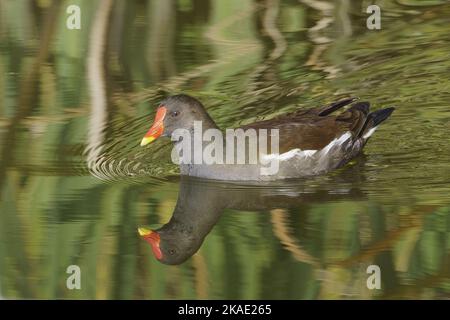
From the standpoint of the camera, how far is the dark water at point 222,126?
6396 mm

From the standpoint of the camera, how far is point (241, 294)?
20.1ft

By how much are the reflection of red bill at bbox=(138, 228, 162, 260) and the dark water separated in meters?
0.07

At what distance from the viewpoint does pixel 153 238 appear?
6809 millimetres

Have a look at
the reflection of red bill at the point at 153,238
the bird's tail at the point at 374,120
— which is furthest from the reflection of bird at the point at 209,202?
the bird's tail at the point at 374,120

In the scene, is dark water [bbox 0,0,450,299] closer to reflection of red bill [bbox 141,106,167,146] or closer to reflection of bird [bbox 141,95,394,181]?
reflection of bird [bbox 141,95,394,181]

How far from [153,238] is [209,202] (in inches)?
29.9

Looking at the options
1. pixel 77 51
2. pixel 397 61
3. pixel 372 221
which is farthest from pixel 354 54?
pixel 372 221

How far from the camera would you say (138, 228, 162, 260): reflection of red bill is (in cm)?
666

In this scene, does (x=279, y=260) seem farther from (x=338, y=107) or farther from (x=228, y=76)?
(x=228, y=76)

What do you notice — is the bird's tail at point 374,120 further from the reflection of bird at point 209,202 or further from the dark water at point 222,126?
the reflection of bird at point 209,202

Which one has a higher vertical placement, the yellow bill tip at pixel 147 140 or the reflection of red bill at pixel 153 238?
the yellow bill tip at pixel 147 140

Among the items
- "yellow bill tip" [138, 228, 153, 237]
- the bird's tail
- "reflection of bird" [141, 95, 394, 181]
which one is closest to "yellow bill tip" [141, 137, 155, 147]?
"reflection of bird" [141, 95, 394, 181]

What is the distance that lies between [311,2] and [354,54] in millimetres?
991

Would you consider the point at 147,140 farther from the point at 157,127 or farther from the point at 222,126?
the point at 222,126
